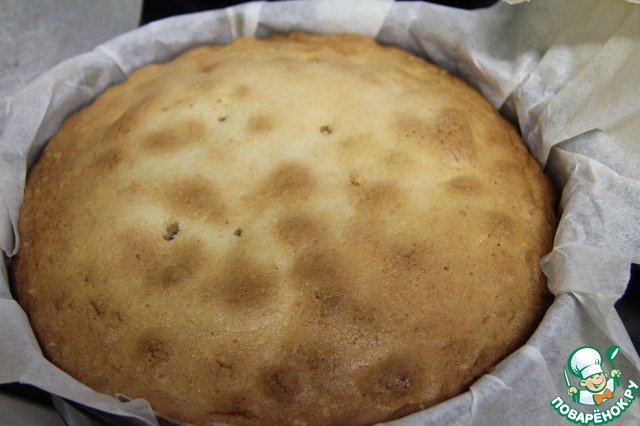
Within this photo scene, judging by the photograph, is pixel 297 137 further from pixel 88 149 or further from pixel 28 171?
pixel 28 171

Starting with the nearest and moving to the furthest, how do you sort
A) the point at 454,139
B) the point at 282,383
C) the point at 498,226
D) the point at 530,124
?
1. the point at 282,383
2. the point at 498,226
3. the point at 454,139
4. the point at 530,124

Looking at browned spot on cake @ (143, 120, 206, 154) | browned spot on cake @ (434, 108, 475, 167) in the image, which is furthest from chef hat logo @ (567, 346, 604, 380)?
browned spot on cake @ (143, 120, 206, 154)

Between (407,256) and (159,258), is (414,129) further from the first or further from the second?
(159,258)

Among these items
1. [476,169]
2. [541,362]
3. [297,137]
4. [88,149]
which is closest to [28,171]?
[88,149]

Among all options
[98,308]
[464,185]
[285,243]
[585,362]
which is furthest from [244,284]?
[585,362]
